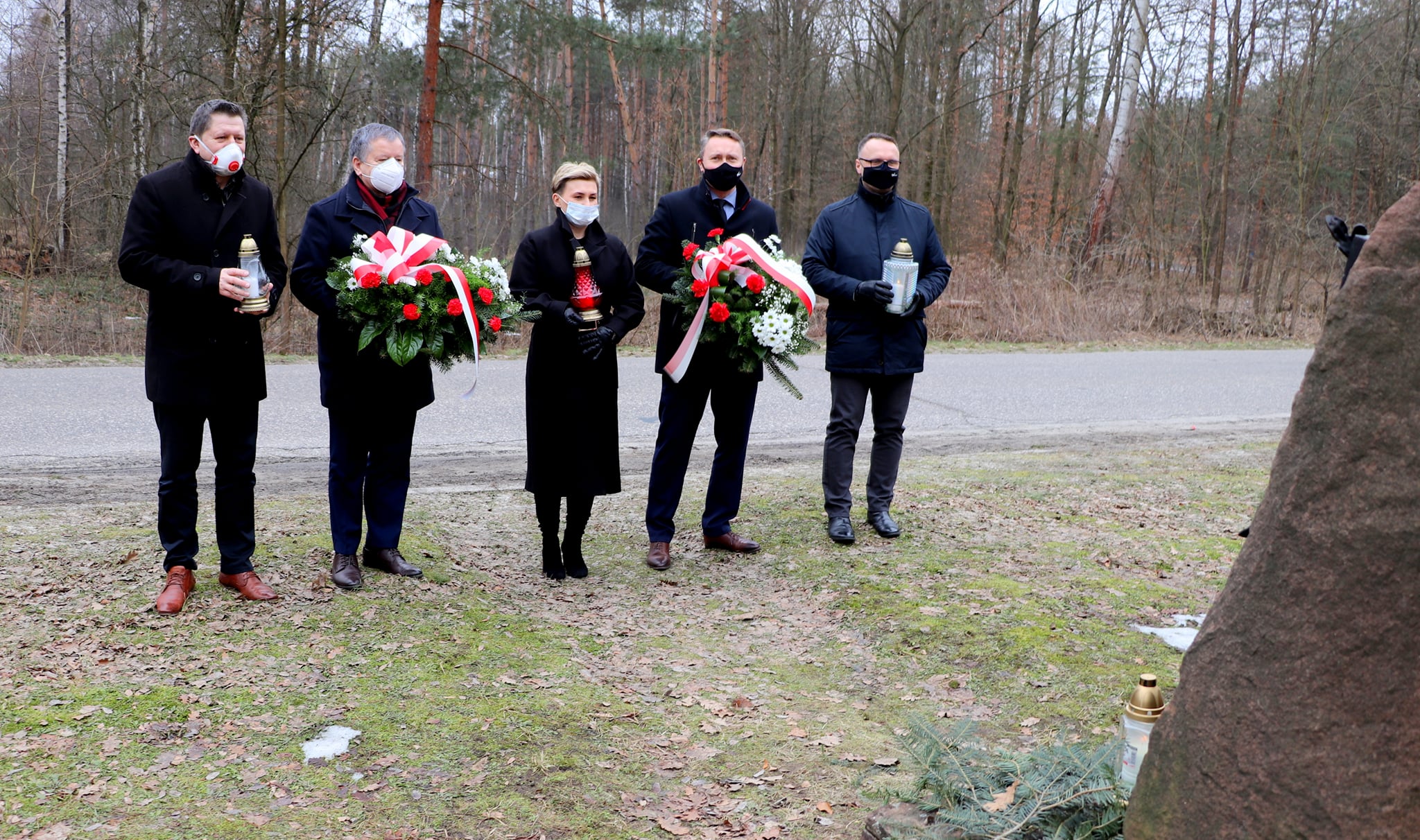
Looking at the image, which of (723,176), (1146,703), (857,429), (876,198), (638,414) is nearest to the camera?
(1146,703)

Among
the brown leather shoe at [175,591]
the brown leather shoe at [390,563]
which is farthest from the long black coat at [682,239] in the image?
the brown leather shoe at [175,591]

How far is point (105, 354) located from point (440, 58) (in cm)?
626

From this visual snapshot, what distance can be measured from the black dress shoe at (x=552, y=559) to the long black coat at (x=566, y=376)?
286 millimetres

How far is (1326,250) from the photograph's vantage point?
2231cm

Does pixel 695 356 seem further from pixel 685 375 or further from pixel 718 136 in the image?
pixel 718 136

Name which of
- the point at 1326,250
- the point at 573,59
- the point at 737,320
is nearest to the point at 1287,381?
the point at 1326,250

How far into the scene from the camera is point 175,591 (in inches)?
194

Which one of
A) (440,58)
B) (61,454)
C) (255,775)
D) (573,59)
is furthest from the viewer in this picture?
(573,59)

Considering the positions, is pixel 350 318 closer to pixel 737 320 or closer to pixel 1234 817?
pixel 737 320

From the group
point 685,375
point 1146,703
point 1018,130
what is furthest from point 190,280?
point 1018,130

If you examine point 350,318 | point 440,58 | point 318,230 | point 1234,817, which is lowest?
point 1234,817

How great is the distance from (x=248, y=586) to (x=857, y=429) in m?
3.32

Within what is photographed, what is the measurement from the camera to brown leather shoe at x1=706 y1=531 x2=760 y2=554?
645 centimetres

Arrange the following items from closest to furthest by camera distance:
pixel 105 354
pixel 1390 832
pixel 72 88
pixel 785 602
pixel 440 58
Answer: pixel 1390 832, pixel 785 602, pixel 105 354, pixel 440 58, pixel 72 88
